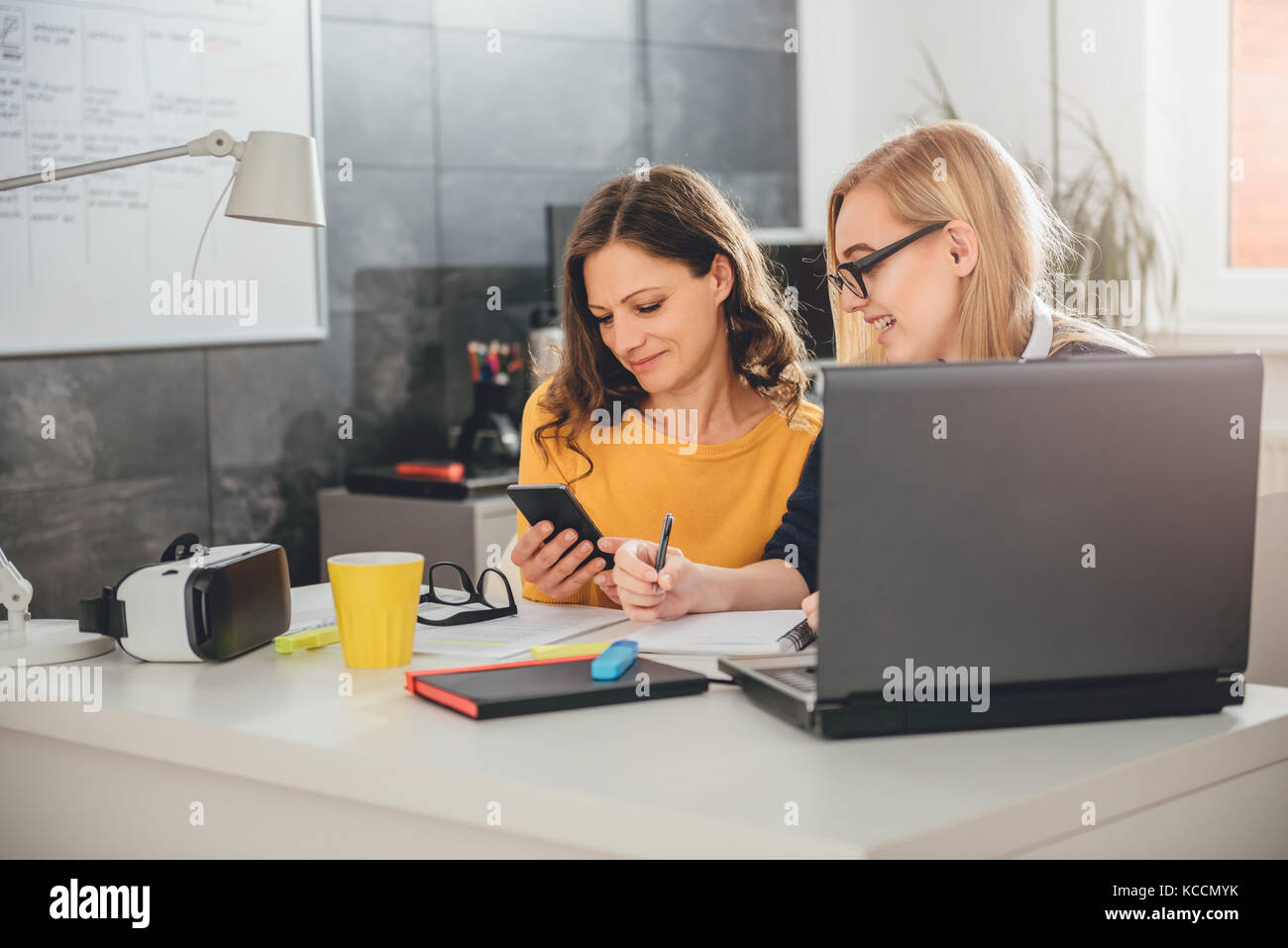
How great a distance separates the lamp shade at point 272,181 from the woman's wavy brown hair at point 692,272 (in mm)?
541

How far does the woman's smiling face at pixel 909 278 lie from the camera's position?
5.58 ft

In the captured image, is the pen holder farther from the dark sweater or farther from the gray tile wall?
the dark sweater

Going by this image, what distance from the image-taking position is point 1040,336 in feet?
5.40

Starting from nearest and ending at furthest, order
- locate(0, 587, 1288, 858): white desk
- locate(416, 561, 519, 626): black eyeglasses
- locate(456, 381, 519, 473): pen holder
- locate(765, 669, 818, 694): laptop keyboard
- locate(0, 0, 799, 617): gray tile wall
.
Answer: locate(0, 587, 1288, 858): white desk, locate(765, 669, 818, 694): laptop keyboard, locate(416, 561, 519, 626): black eyeglasses, locate(0, 0, 799, 617): gray tile wall, locate(456, 381, 519, 473): pen holder

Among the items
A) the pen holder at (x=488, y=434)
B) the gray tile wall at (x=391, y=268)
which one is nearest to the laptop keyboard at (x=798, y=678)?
the gray tile wall at (x=391, y=268)

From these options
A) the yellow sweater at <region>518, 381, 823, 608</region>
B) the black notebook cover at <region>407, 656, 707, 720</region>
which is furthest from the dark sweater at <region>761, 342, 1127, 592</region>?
the black notebook cover at <region>407, 656, 707, 720</region>

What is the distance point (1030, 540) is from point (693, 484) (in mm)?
1027

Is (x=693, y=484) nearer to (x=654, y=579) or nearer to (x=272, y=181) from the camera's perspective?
(x=654, y=579)

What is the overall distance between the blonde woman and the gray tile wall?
161 centimetres

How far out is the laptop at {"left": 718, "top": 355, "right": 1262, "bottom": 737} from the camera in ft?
3.40

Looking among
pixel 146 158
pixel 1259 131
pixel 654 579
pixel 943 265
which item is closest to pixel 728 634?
pixel 654 579

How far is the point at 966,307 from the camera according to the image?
1702 mm
